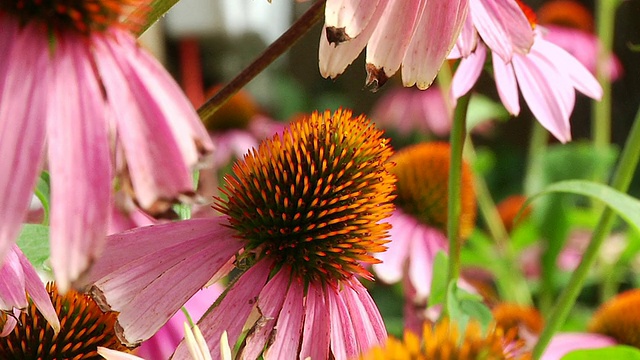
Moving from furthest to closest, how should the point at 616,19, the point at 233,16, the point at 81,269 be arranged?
the point at 233,16
the point at 616,19
the point at 81,269

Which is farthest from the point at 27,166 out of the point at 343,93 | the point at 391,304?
the point at 343,93

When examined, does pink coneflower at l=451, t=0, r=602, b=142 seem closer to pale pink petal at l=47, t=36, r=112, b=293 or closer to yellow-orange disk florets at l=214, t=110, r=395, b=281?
yellow-orange disk florets at l=214, t=110, r=395, b=281

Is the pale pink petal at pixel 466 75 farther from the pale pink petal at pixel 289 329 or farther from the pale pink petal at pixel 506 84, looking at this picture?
the pale pink petal at pixel 289 329

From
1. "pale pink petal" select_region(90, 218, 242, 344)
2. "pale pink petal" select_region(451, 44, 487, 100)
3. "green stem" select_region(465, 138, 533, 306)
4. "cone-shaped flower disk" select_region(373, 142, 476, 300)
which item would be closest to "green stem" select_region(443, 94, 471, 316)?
"pale pink petal" select_region(451, 44, 487, 100)

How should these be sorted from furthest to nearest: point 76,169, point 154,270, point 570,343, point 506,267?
point 506,267 → point 570,343 → point 154,270 → point 76,169

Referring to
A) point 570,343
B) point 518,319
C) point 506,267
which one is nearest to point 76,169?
point 570,343

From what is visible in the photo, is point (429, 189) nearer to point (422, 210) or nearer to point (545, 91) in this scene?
point (422, 210)

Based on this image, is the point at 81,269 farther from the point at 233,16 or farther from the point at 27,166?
the point at 233,16
